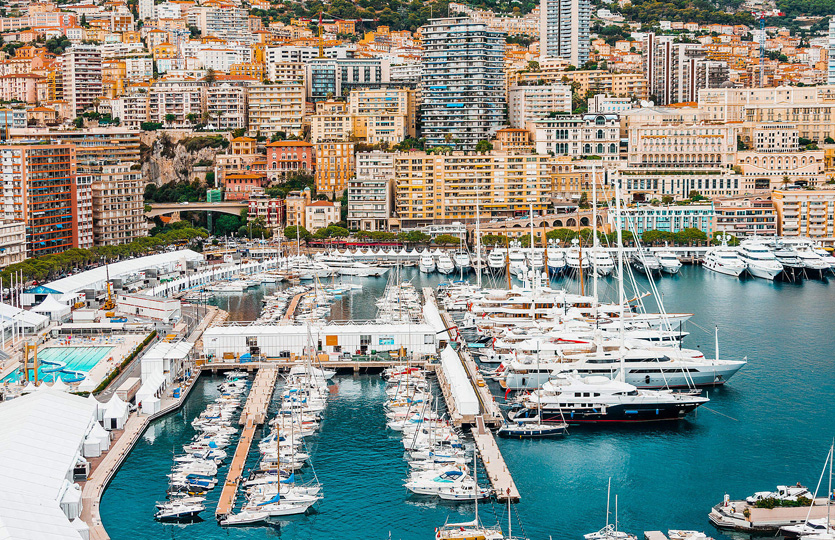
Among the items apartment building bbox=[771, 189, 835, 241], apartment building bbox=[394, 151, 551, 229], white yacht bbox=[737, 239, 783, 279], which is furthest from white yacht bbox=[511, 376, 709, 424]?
apartment building bbox=[394, 151, 551, 229]

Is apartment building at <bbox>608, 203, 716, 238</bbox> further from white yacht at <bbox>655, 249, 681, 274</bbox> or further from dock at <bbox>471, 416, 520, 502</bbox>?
dock at <bbox>471, 416, 520, 502</bbox>

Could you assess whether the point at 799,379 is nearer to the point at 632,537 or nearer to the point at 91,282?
the point at 632,537

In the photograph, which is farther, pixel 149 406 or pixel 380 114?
pixel 380 114

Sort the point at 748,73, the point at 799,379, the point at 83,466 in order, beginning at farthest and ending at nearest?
the point at 748,73
the point at 799,379
the point at 83,466

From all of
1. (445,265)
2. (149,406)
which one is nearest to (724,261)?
(445,265)

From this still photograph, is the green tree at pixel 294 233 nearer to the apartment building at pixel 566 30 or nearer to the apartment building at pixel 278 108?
the apartment building at pixel 278 108

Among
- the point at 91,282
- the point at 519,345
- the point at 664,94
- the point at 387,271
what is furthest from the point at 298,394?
the point at 664,94

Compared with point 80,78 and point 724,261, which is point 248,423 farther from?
point 80,78
